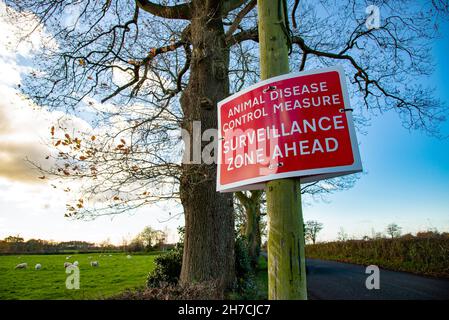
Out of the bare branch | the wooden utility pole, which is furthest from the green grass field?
the bare branch

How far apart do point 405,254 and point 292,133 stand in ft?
59.2

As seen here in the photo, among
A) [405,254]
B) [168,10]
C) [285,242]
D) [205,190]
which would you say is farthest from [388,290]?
[168,10]

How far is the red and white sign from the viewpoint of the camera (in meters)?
1.71

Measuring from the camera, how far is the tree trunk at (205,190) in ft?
19.8

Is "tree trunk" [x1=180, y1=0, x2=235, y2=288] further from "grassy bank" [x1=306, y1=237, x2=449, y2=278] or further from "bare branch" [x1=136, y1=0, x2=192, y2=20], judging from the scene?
"grassy bank" [x1=306, y1=237, x2=449, y2=278]

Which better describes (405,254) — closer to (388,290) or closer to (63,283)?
(388,290)

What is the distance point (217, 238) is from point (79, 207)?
9.58 ft

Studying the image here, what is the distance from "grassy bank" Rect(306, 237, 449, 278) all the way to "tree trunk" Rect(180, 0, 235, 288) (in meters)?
11.5

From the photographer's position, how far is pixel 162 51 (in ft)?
19.4

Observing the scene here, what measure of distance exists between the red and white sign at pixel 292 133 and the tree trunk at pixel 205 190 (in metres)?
3.67

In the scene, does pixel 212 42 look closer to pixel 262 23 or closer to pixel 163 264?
pixel 262 23

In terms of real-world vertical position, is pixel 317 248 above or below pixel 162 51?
below
